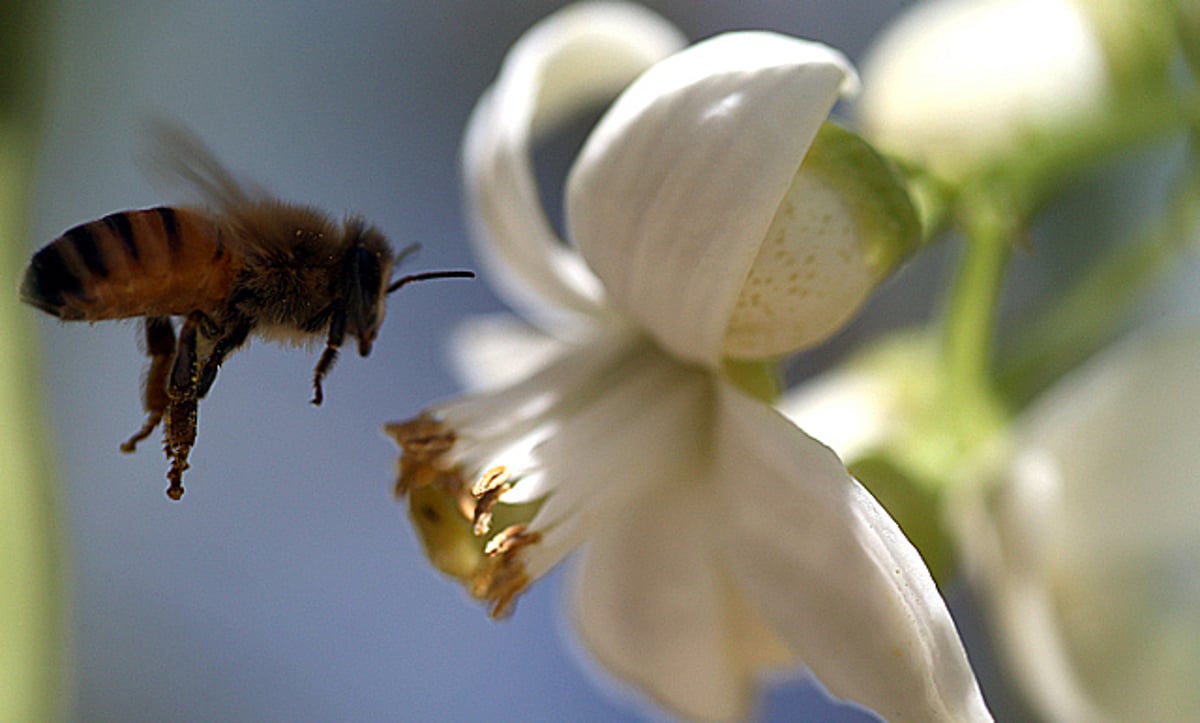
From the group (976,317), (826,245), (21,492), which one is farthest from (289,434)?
(826,245)

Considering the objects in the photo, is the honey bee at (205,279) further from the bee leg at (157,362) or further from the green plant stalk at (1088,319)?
the green plant stalk at (1088,319)

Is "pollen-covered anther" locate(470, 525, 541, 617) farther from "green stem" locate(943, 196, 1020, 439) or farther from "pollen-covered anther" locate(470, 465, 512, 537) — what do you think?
"green stem" locate(943, 196, 1020, 439)

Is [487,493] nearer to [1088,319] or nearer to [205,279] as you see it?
[205,279]

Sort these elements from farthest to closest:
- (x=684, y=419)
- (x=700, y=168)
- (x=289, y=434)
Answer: (x=289, y=434), (x=684, y=419), (x=700, y=168)

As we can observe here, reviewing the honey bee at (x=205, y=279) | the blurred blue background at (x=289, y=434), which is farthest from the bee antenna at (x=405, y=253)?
the blurred blue background at (x=289, y=434)

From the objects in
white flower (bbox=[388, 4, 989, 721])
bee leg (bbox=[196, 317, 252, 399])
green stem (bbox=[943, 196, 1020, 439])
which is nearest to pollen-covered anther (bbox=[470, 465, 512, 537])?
white flower (bbox=[388, 4, 989, 721])

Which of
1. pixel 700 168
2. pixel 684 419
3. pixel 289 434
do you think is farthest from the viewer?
pixel 289 434

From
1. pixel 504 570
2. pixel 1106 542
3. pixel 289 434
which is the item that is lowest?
pixel 289 434
